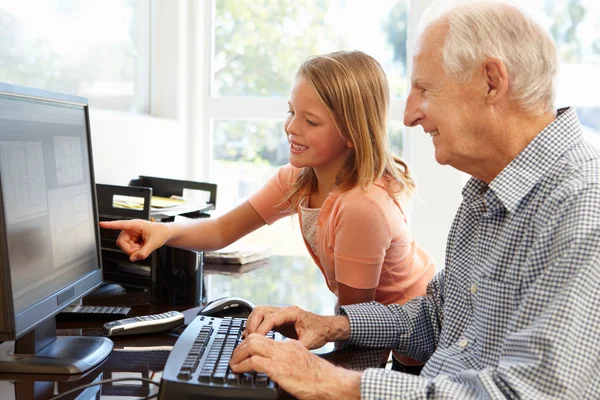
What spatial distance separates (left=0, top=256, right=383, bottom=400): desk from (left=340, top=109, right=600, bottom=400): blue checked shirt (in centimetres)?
16

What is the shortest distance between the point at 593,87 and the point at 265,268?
1.92m

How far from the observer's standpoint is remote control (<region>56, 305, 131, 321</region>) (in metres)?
1.41

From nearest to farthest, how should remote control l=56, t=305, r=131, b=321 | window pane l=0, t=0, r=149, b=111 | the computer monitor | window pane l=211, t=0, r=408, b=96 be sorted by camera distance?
1. the computer monitor
2. remote control l=56, t=305, r=131, b=321
3. window pane l=0, t=0, r=149, b=111
4. window pane l=211, t=0, r=408, b=96

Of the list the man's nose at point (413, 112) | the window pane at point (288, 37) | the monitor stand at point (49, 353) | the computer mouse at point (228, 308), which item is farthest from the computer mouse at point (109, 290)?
the window pane at point (288, 37)

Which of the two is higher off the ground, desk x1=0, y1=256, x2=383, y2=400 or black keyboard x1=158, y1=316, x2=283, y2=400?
black keyboard x1=158, y1=316, x2=283, y2=400

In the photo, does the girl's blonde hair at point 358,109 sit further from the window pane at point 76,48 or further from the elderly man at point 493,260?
the window pane at point 76,48

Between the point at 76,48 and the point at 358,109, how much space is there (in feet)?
3.66

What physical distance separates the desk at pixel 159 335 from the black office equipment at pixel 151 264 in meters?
0.05

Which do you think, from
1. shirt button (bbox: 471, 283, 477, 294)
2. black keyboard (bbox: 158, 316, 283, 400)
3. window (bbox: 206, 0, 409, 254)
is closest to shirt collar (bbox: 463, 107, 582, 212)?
shirt button (bbox: 471, 283, 477, 294)

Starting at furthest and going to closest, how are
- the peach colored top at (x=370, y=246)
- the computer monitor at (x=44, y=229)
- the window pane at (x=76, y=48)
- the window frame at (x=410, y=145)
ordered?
the window frame at (x=410, y=145) < the window pane at (x=76, y=48) < the peach colored top at (x=370, y=246) < the computer monitor at (x=44, y=229)

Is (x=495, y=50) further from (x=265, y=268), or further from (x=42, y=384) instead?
(x=265, y=268)

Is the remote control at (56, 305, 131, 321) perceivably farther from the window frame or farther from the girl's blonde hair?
the window frame

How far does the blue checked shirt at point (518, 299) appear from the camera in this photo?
2.87 ft

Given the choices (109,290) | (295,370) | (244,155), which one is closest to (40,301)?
(295,370)
